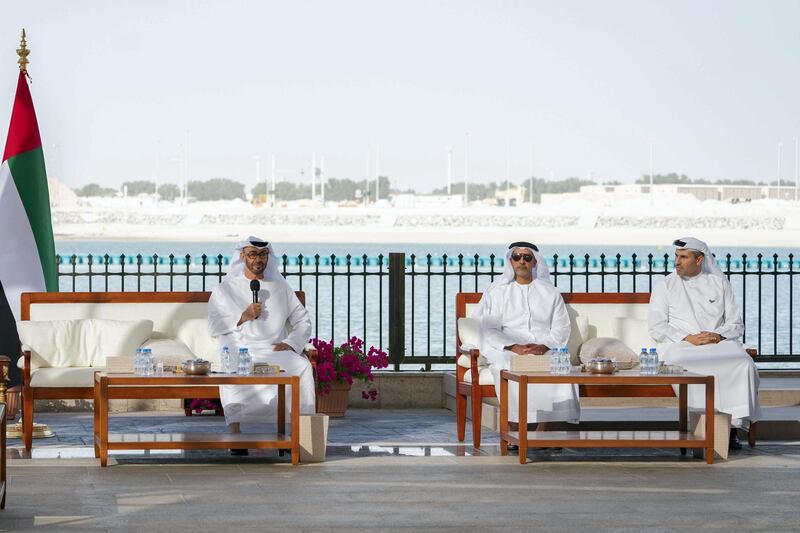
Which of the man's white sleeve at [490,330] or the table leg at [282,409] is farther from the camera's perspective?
the man's white sleeve at [490,330]

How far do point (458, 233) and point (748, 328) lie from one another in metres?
49.6

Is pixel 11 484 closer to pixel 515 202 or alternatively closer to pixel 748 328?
pixel 748 328

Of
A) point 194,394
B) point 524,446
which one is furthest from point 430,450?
point 194,394

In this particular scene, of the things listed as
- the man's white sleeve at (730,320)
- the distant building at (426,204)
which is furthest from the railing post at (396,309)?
the distant building at (426,204)

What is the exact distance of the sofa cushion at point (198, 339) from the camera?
9.69 meters

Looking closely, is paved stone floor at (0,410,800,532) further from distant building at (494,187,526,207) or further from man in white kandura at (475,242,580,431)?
distant building at (494,187,526,207)

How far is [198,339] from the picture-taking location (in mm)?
9703

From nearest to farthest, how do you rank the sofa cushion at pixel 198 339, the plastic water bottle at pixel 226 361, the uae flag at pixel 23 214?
1. the plastic water bottle at pixel 226 361
2. the sofa cushion at pixel 198 339
3. the uae flag at pixel 23 214

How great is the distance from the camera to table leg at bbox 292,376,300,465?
24.3ft

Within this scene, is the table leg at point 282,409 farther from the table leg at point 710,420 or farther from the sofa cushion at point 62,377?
the table leg at point 710,420

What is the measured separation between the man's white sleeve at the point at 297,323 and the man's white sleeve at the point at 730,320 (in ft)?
8.27

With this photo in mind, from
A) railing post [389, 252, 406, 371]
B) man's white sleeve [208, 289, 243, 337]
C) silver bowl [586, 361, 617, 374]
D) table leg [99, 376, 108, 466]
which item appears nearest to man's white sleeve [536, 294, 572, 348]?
silver bowl [586, 361, 617, 374]

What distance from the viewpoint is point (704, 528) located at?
5746mm

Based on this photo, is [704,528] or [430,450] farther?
[430,450]
